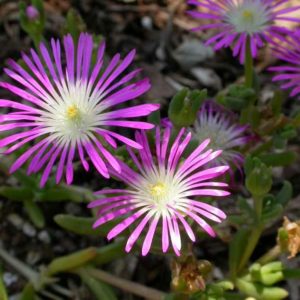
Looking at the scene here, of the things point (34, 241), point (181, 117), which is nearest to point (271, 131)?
point (181, 117)

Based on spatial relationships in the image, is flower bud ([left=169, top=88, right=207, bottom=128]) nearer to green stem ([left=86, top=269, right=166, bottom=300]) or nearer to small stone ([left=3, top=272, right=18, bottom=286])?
green stem ([left=86, top=269, right=166, bottom=300])

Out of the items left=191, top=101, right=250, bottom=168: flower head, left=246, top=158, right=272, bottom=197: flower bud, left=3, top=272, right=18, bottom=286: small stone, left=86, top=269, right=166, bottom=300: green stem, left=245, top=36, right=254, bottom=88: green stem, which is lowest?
left=86, top=269, right=166, bottom=300: green stem

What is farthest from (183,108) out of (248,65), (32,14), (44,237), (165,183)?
(44,237)

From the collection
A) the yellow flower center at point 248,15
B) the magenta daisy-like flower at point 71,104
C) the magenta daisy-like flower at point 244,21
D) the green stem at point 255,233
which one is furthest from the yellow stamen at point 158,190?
the yellow flower center at point 248,15

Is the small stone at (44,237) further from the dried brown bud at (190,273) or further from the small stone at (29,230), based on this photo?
the dried brown bud at (190,273)

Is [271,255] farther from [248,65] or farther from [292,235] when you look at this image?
[248,65]

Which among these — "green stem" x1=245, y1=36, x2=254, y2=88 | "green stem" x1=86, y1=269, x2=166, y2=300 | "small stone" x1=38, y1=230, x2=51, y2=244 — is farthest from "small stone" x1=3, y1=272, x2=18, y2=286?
"green stem" x1=245, y1=36, x2=254, y2=88

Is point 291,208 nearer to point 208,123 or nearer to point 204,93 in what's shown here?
point 208,123
